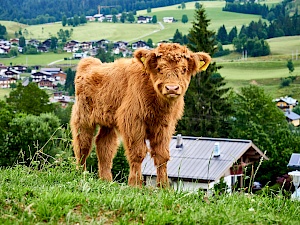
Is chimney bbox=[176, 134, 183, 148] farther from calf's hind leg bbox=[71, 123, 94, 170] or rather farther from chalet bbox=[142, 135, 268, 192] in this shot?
calf's hind leg bbox=[71, 123, 94, 170]

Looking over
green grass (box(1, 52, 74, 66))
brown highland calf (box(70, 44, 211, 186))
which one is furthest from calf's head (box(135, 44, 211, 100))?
green grass (box(1, 52, 74, 66))

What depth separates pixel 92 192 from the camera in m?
6.60

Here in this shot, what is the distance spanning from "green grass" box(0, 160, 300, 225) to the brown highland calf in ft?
4.81

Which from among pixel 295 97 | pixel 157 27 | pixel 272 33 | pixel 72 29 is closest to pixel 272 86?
pixel 295 97

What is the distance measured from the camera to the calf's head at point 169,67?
792cm

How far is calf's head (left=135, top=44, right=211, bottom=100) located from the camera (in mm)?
7921

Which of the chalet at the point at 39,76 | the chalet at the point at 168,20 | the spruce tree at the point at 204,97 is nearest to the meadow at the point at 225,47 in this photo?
the chalet at the point at 168,20

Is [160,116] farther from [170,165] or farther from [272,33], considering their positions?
[272,33]

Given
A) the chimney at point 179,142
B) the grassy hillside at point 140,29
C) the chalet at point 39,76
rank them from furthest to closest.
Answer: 1. the grassy hillside at point 140,29
2. the chalet at point 39,76
3. the chimney at point 179,142

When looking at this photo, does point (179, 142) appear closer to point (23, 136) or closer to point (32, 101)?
point (23, 136)

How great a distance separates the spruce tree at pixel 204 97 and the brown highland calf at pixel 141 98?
159 feet

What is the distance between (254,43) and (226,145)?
10604cm

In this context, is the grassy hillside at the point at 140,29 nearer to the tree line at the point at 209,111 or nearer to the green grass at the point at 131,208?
the tree line at the point at 209,111

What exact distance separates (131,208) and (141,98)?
2854 mm
